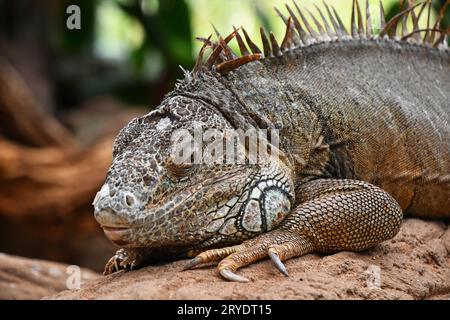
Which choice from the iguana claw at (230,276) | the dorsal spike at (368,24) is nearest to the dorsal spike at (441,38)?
the dorsal spike at (368,24)

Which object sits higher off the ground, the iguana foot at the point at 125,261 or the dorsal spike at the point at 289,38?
the dorsal spike at the point at 289,38

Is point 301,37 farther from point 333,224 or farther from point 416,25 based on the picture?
point 333,224

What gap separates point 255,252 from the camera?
388cm

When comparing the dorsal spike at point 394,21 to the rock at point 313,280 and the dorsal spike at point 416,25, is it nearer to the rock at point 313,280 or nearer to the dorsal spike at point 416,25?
the dorsal spike at point 416,25

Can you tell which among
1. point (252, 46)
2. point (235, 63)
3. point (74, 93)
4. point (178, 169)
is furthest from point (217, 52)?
point (74, 93)

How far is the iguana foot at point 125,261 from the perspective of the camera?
13.7ft

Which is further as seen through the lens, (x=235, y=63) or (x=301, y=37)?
(x=301, y=37)

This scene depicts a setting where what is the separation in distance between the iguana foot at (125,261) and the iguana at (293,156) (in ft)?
0.04

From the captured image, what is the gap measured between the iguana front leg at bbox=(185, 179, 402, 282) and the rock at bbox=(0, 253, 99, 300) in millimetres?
2519

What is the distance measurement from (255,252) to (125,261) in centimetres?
100

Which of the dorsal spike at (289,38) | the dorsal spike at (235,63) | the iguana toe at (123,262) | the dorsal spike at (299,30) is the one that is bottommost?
the iguana toe at (123,262)

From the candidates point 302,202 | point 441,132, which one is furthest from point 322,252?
point 441,132

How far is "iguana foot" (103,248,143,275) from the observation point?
417 cm
